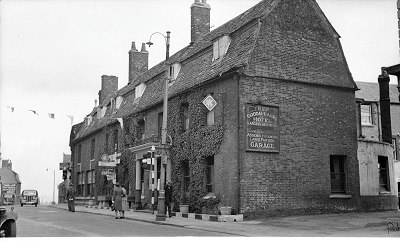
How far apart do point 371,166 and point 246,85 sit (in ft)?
27.7

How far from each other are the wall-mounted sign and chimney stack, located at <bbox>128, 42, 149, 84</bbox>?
22.1 meters

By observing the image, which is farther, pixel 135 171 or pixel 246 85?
pixel 135 171

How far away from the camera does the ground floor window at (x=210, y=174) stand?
22688mm

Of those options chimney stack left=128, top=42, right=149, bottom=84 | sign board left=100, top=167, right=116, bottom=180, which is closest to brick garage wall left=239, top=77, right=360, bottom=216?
sign board left=100, top=167, right=116, bottom=180

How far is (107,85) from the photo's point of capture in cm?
4844

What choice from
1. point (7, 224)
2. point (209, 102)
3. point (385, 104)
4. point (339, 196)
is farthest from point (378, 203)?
point (7, 224)

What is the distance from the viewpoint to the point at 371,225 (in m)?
16.5

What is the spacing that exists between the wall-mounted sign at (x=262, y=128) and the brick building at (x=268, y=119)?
0.15ft

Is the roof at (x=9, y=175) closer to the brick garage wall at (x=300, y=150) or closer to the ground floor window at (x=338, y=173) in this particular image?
the ground floor window at (x=338, y=173)

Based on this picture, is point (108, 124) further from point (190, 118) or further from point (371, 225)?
point (371, 225)

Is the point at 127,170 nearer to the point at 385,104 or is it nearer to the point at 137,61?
the point at 137,61

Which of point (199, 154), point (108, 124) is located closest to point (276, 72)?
point (199, 154)

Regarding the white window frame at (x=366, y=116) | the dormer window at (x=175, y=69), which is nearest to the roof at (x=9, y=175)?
the dormer window at (x=175, y=69)

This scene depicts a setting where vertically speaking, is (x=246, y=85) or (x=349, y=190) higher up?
(x=246, y=85)
